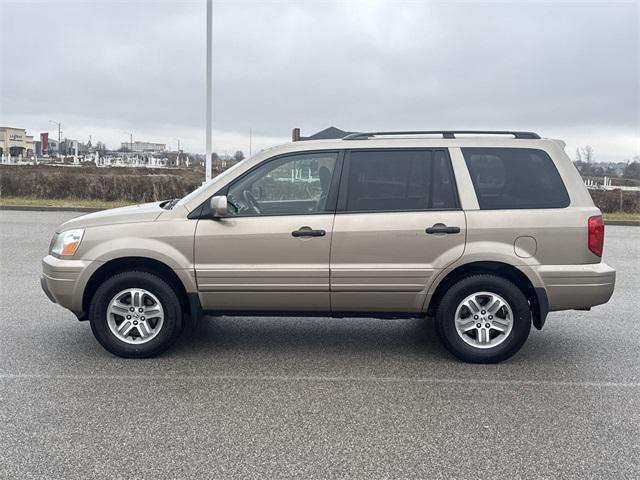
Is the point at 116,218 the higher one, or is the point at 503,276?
the point at 116,218

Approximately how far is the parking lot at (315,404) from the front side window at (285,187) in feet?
4.26

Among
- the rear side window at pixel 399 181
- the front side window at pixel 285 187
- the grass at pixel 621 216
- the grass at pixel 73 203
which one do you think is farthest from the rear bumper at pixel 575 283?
the grass at pixel 73 203

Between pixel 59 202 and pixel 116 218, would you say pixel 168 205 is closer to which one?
pixel 116 218

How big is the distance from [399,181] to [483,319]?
1.36 meters

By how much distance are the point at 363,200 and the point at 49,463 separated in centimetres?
300

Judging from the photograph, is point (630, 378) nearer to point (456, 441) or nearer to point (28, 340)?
point (456, 441)

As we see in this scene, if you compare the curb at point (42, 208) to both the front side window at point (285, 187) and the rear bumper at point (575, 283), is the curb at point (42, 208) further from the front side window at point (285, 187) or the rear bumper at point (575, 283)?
the rear bumper at point (575, 283)

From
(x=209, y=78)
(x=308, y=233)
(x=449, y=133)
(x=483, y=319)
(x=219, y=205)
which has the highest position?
(x=209, y=78)

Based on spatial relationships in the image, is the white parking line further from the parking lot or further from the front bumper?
the front bumper

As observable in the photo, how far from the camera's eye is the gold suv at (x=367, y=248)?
4906 millimetres

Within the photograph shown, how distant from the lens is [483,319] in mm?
4996

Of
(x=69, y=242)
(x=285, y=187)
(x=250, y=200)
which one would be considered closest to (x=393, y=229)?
(x=285, y=187)

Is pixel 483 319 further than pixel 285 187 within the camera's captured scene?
No

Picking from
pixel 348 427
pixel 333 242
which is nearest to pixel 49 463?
pixel 348 427
